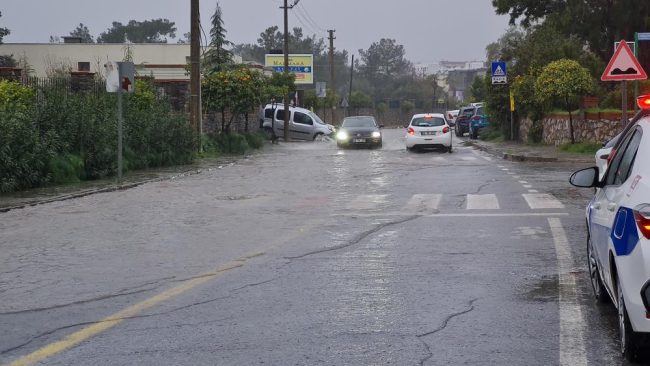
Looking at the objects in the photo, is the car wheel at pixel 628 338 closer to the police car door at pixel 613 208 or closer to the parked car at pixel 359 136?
the police car door at pixel 613 208

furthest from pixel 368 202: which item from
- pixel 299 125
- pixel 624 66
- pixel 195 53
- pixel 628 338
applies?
pixel 299 125

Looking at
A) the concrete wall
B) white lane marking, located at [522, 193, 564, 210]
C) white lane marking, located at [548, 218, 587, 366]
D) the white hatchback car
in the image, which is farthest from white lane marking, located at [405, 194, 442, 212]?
the concrete wall

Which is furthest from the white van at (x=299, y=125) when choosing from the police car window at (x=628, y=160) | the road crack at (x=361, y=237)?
the police car window at (x=628, y=160)

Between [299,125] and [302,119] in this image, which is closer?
[299,125]

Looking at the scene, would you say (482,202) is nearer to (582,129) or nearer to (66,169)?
(66,169)

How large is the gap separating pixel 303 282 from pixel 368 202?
7579 millimetres

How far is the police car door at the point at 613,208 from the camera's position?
18.8 feet

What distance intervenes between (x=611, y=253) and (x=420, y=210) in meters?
8.70

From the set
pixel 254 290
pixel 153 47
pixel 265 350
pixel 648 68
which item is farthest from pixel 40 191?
pixel 153 47

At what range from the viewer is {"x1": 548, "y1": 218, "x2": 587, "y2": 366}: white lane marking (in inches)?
232

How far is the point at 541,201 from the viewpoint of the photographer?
15508 mm

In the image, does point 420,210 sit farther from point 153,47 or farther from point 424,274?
point 153,47

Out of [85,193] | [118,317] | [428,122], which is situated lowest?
[118,317]

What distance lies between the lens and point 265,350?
19.9 feet
